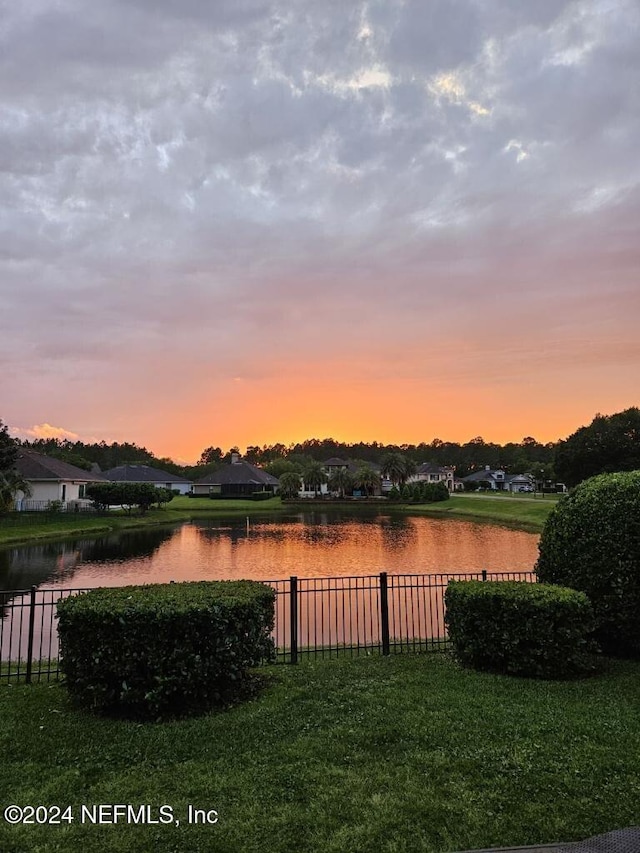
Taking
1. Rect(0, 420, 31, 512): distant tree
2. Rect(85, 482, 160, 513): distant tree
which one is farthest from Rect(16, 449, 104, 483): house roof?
Rect(0, 420, 31, 512): distant tree

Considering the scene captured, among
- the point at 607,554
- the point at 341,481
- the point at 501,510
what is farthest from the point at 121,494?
the point at 607,554

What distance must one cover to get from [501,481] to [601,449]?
54408 mm

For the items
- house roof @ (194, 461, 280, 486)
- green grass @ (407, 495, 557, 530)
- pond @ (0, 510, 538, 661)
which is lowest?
pond @ (0, 510, 538, 661)

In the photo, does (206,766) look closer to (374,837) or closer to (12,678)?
(374,837)

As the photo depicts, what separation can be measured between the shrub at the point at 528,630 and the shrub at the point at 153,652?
10.4 ft

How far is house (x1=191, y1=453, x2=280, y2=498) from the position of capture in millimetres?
78025

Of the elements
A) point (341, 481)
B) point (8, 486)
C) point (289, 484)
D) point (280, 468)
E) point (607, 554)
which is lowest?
point (607, 554)

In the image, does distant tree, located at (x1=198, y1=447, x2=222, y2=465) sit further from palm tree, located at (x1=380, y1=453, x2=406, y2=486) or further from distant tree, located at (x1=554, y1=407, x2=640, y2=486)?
distant tree, located at (x1=554, y1=407, x2=640, y2=486)

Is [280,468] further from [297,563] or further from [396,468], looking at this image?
[297,563]

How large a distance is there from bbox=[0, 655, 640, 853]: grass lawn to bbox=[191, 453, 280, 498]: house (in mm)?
71783

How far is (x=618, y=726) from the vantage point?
16.8 feet

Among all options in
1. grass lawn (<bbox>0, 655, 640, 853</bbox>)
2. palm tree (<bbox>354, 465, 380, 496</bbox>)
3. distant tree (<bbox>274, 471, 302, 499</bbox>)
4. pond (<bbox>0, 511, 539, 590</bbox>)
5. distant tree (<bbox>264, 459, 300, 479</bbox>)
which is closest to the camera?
grass lawn (<bbox>0, 655, 640, 853</bbox>)

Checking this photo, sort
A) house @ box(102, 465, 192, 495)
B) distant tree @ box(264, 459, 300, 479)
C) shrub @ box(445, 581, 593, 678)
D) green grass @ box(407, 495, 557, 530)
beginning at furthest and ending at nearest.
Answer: distant tree @ box(264, 459, 300, 479)
house @ box(102, 465, 192, 495)
green grass @ box(407, 495, 557, 530)
shrub @ box(445, 581, 593, 678)

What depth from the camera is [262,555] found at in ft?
82.4
